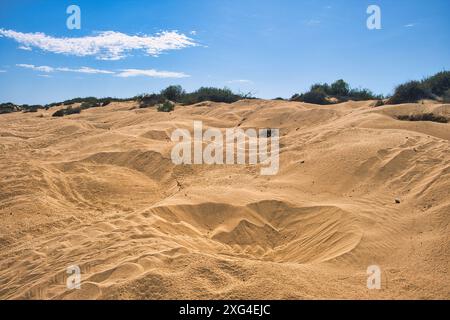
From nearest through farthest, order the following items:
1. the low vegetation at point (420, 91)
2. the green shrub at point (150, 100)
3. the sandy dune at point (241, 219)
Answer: the sandy dune at point (241, 219)
the low vegetation at point (420, 91)
the green shrub at point (150, 100)

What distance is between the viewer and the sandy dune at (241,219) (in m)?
3.06

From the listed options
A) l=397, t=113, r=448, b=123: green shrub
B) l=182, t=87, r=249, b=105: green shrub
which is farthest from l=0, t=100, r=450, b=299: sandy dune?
l=182, t=87, r=249, b=105: green shrub

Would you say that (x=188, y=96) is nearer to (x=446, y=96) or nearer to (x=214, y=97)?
(x=214, y=97)

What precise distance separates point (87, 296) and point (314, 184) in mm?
3857

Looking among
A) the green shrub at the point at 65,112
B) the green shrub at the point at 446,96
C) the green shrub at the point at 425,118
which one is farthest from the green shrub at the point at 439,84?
the green shrub at the point at 65,112

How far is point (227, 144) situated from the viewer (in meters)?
8.63

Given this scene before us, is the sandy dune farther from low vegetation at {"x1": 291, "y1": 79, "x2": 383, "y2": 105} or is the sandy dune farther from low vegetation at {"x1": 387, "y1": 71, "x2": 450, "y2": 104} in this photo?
low vegetation at {"x1": 291, "y1": 79, "x2": 383, "y2": 105}

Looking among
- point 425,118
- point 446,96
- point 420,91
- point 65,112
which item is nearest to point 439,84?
point 446,96

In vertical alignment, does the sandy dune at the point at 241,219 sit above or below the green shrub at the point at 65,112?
below

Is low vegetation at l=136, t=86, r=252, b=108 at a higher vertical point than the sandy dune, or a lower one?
higher

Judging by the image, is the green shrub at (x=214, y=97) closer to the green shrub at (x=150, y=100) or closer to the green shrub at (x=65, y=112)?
the green shrub at (x=150, y=100)

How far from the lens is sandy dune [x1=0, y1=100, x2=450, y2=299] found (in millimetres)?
3064

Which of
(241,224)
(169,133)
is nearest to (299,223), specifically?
(241,224)
